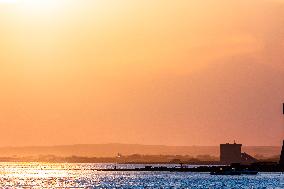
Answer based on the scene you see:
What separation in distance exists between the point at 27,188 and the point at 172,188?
2759cm

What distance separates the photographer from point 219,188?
6727 inches

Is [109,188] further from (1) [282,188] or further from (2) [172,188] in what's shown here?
(1) [282,188]

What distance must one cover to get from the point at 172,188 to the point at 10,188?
99.5ft

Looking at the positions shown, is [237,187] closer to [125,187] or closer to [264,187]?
[264,187]

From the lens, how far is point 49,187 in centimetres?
17738

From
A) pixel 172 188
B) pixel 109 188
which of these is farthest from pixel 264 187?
pixel 109 188

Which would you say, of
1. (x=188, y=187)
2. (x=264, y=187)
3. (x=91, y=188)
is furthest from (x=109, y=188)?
(x=264, y=187)

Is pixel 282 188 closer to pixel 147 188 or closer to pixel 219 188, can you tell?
pixel 219 188

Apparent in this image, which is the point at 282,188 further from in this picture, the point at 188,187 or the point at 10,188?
the point at 10,188

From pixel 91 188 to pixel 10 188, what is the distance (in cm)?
1519

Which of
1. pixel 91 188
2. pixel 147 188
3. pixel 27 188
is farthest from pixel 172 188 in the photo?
pixel 27 188

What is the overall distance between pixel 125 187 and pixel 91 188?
7.32 m

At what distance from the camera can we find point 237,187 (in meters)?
176

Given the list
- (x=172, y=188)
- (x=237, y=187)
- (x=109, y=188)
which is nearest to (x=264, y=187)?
(x=237, y=187)
